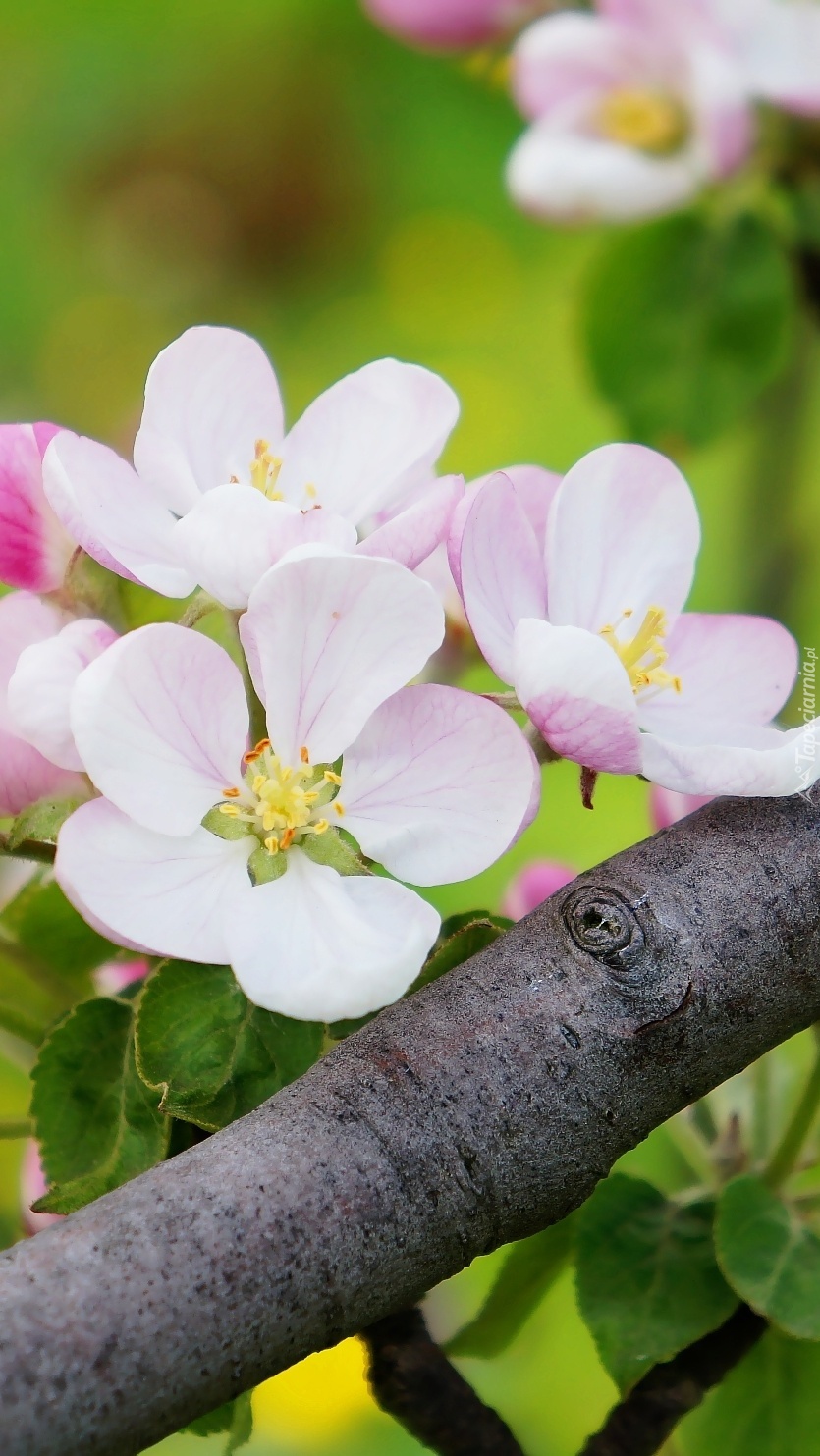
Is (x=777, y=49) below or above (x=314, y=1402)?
above

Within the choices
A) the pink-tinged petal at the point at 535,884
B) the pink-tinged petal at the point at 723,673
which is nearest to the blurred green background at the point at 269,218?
the pink-tinged petal at the point at 535,884

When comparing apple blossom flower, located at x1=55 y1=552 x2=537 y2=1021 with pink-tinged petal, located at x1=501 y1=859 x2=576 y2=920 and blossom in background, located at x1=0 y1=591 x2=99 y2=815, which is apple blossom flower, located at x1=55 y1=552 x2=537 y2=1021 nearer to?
blossom in background, located at x1=0 y1=591 x2=99 y2=815

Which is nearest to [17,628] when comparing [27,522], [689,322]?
[27,522]

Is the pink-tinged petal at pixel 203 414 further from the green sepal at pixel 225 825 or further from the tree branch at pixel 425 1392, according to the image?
the tree branch at pixel 425 1392

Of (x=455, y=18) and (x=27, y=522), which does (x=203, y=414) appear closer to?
(x=27, y=522)

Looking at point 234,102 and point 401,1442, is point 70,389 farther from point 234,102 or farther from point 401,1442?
point 401,1442

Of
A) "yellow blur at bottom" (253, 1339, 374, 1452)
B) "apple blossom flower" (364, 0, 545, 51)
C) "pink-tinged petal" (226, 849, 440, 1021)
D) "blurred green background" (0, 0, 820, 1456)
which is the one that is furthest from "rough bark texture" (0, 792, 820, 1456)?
"blurred green background" (0, 0, 820, 1456)

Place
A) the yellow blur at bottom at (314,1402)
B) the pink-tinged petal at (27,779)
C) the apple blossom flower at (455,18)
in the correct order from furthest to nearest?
the yellow blur at bottom at (314,1402)
the apple blossom flower at (455,18)
the pink-tinged petal at (27,779)
